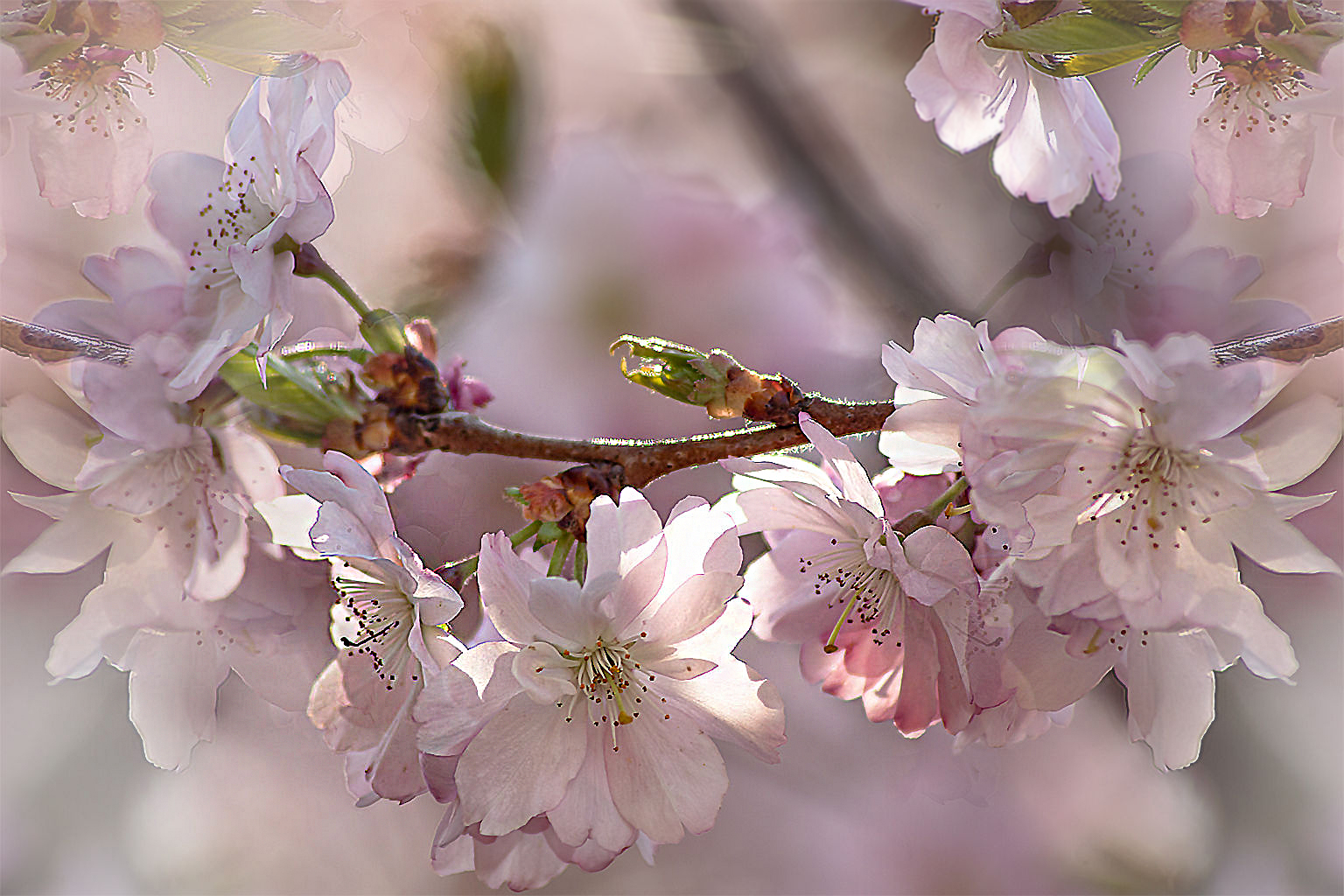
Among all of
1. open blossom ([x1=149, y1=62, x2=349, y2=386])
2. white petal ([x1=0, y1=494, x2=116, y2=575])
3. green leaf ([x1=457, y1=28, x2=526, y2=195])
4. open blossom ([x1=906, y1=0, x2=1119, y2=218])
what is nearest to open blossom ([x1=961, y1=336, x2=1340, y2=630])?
open blossom ([x1=906, y1=0, x2=1119, y2=218])

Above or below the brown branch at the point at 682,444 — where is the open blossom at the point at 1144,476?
above

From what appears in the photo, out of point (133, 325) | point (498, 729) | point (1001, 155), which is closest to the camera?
point (498, 729)

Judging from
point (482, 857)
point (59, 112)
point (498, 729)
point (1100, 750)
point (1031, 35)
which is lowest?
point (1100, 750)

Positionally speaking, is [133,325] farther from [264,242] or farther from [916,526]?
[916,526]

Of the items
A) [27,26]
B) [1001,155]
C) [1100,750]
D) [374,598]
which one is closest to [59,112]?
[27,26]

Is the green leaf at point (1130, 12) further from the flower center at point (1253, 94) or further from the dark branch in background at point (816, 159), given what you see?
the dark branch in background at point (816, 159)

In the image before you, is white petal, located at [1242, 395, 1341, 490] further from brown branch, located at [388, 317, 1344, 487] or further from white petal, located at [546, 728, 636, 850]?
white petal, located at [546, 728, 636, 850]

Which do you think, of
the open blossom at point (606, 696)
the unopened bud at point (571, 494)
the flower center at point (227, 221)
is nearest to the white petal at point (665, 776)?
the open blossom at point (606, 696)
